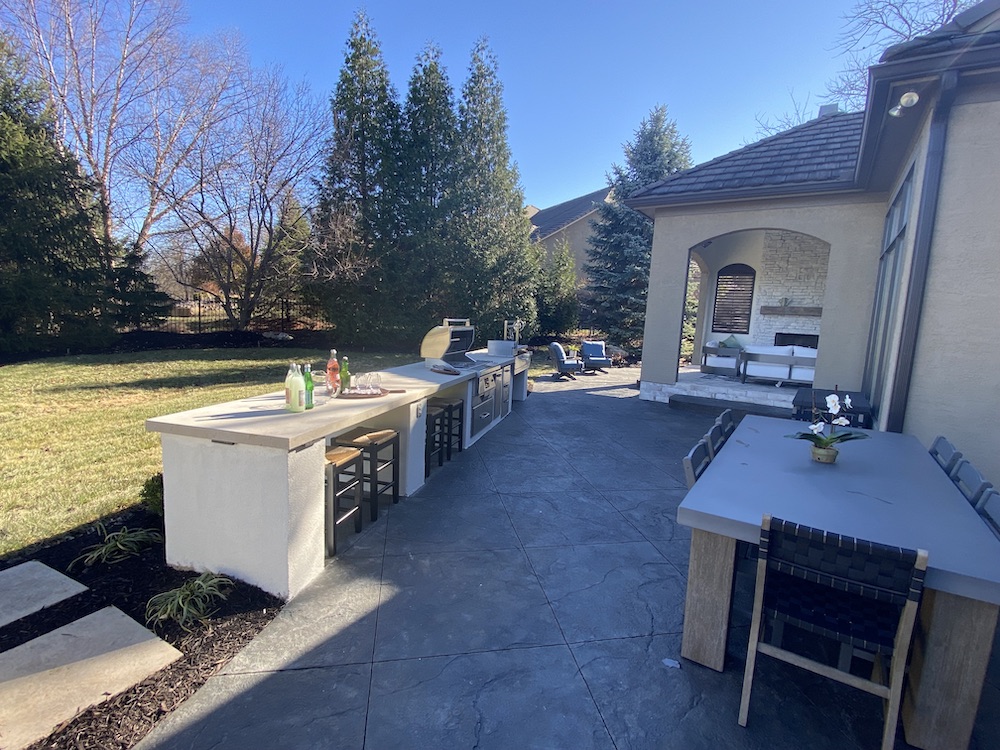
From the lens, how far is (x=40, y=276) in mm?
11281

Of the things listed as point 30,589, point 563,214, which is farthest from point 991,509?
point 563,214

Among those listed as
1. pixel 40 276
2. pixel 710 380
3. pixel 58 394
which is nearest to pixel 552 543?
pixel 710 380

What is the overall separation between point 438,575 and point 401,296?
1221 cm

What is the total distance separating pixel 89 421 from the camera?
5.82m

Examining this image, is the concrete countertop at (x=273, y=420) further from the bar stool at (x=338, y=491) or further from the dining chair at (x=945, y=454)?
the dining chair at (x=945, y=454)

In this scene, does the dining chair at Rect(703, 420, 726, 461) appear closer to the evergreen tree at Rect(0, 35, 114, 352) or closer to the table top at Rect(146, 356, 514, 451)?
the table top at Rect(146, 356, 514, 451)

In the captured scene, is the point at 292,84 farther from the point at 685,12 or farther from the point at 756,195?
the point at 756,195

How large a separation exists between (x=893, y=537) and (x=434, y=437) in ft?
11.4

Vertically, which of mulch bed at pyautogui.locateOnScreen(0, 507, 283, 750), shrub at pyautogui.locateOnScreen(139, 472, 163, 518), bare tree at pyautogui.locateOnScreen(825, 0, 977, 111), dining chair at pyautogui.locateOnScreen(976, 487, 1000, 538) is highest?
bare tree at pyautogui.locateOnScreen(825, 0, 977, 111)

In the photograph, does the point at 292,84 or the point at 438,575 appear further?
the point at 292,84

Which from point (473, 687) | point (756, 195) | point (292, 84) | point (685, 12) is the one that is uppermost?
point (292, 84)

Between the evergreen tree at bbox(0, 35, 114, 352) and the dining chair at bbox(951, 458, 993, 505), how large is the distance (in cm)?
1581

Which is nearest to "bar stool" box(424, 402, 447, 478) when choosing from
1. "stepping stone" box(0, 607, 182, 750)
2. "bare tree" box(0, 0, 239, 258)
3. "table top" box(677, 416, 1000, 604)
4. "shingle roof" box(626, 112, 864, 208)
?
"stepping stone" box(0, 607, 182, 750)

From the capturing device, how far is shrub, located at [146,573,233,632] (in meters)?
2.26
